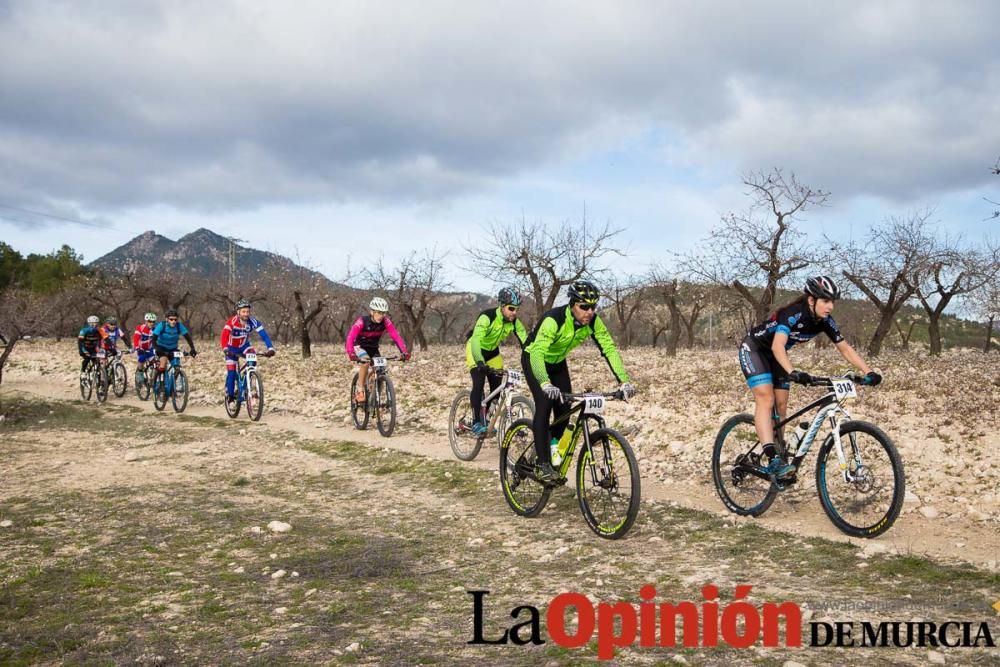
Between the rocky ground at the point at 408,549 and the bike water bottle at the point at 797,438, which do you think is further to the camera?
the bike water bottle at the point at 797,438

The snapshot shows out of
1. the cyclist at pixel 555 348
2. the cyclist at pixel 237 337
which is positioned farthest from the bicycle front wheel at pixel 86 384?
the cyclist at pixel 555 348

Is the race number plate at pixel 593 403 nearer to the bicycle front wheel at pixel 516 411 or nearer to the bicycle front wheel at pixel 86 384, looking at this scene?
the bicycle front wheel at pixel 516 411

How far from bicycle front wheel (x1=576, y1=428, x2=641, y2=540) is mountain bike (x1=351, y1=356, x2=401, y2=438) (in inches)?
259

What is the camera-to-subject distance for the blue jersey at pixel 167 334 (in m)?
17.1

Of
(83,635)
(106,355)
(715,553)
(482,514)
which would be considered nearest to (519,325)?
(482,514)

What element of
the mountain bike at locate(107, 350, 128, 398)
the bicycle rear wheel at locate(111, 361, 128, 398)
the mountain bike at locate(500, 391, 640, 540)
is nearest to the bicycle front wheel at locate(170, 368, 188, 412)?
the mountain bike at locate(107, 350, 128, 398)

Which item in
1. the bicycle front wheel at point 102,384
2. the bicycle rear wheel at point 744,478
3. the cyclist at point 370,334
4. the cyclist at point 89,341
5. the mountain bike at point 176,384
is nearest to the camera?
the bicycle rear wheel at point 744,478

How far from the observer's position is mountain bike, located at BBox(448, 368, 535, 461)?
9625 millimetres

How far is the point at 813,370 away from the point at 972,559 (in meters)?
13.1

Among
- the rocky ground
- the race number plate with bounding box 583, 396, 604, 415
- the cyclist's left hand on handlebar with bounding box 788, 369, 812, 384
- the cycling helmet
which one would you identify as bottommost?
the rocky ground

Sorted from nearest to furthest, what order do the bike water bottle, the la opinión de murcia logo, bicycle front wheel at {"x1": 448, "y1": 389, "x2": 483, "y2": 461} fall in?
1. the la opinión de murcia logo
2. the bike water bottle
3. bicycle front wheel at {"x1": 448, "y1": 389, "x2": 483, "y2": 461}

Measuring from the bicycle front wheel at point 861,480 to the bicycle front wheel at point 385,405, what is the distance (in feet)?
27.0

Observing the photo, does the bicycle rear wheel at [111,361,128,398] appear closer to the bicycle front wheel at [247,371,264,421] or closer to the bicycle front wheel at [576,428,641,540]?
the bicycle front wheel at [247,371,264,421]

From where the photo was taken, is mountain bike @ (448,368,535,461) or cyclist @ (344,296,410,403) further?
cyclist @ (344,296,410,403)
